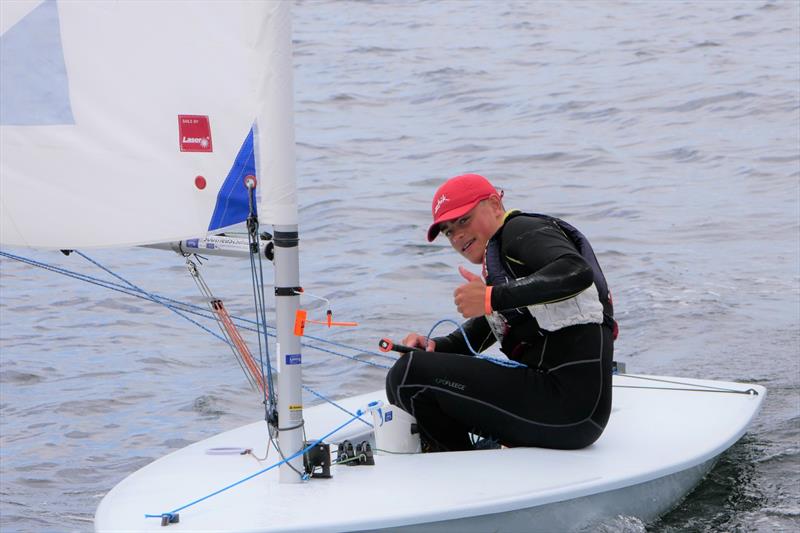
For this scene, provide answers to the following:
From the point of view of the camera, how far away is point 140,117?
3.19m

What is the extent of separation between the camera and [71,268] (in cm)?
924

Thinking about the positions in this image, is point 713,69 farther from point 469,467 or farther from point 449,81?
point 469,467

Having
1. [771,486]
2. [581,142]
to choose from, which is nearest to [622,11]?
[581,142]

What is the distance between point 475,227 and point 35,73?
1346mm

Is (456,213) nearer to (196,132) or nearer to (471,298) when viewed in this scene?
(471,298)

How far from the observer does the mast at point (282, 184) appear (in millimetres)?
3123

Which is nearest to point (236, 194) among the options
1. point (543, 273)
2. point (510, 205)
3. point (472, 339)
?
point (543, 273)

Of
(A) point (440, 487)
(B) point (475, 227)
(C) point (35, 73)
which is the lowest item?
(A) point (440, 487)

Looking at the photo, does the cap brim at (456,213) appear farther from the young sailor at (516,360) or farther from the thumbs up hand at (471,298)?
the thumbs up hand at (471,298)

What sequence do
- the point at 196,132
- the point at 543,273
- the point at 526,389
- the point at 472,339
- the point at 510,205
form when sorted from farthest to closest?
the point at 510,205, the point at 472,339, the point at 526,389, the point at 543,273, the point at 196,132

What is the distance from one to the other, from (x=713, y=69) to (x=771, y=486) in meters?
10.1

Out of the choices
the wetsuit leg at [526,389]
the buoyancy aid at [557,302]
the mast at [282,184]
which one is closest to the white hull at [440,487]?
the wetsuit leg at [526,389]

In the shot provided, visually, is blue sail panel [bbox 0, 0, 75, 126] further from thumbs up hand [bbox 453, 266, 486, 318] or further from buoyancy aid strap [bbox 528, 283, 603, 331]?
buoyancy aid strap [bbox 528, 283, 603, 331]

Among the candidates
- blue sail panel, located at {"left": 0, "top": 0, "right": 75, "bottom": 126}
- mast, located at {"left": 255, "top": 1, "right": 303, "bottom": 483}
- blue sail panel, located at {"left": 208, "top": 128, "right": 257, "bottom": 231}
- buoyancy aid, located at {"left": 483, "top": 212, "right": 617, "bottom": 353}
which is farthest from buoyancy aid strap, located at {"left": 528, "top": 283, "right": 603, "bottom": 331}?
blue sail panel, located at {"left": 0, "top": 0, "right": 75, "bottom": 126}
